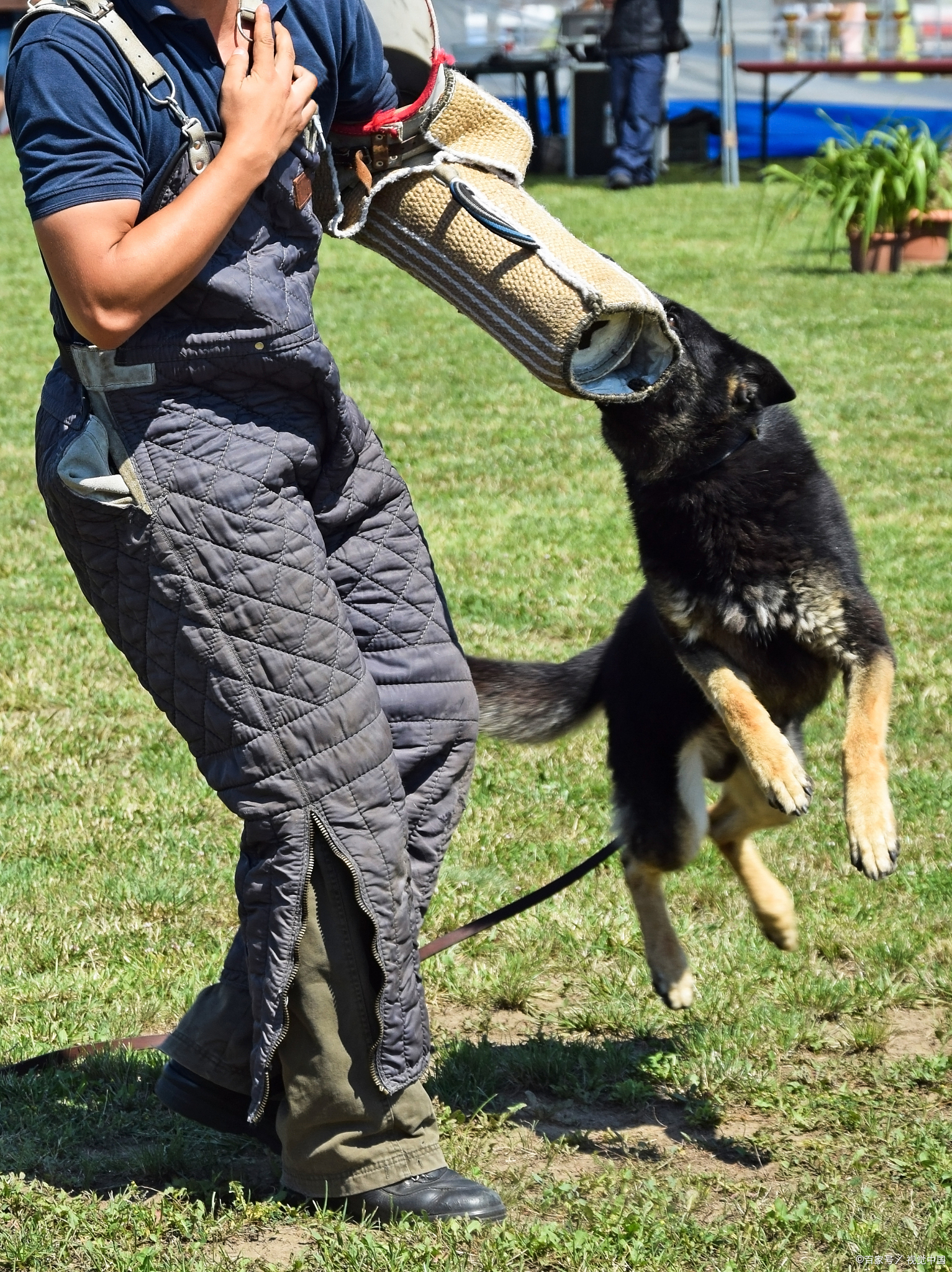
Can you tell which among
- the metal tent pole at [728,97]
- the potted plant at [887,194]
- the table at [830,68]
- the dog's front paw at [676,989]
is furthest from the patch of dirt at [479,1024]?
the table at [830,68]

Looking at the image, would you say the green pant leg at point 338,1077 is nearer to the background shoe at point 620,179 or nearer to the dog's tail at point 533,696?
the dog's tail at point 533,696

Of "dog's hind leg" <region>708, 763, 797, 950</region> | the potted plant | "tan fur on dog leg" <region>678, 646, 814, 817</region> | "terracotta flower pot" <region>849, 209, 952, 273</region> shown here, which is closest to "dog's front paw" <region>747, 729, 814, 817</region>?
"tan fur on dog leg" <region>678, 646, 814, 817</region>

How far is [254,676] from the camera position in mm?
2275

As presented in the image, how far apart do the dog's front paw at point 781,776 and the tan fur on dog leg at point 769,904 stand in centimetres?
32

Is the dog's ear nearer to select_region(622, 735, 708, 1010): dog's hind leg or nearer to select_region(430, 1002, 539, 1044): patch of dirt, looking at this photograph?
select_region(622, 735, 708, 1010): dog's hind leg

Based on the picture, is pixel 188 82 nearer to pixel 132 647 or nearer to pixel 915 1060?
pixel 132 647

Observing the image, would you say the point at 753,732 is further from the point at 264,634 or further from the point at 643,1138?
the point at 264,634

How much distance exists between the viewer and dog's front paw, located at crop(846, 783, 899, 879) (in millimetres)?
2779

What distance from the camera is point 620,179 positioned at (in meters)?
17.7

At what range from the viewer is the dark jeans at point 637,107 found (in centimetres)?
1703

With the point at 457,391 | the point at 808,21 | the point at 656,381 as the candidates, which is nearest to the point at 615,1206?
the point at 656,381

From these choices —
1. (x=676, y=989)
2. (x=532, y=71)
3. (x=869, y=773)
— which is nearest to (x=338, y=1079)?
(x=676, y=989)

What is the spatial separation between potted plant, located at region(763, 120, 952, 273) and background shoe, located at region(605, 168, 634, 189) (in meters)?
5.62

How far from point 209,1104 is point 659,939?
109cm
